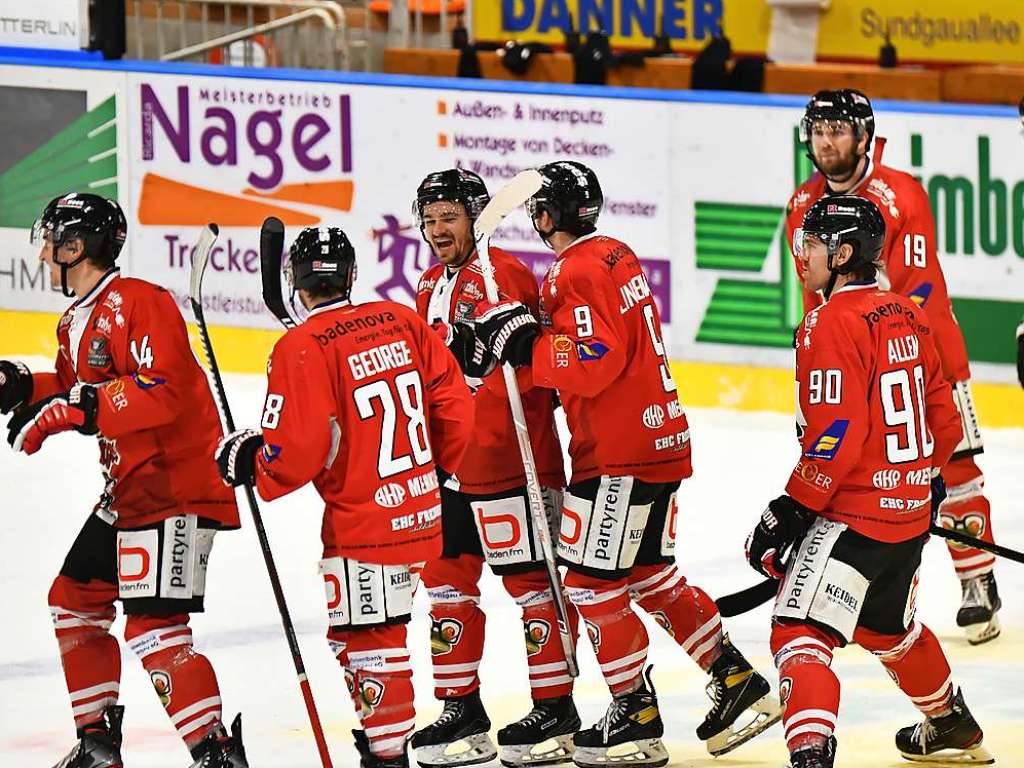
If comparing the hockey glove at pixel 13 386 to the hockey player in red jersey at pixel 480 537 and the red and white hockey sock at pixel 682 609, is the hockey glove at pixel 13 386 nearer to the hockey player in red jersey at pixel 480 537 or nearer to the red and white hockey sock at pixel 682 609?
the hockey player in red jersey at pixel 480 537

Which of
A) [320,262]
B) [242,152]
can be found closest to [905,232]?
[320,262]

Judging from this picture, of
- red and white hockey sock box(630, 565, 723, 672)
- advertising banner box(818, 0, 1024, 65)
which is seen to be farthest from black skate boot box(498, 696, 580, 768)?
advertising banner box(818, 0, 1024, 65)

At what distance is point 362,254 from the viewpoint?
9922 millimetres

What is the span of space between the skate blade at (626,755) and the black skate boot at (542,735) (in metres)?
0.11

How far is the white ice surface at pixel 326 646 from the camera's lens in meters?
5.43

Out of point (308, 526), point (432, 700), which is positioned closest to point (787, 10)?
point (308, 526)

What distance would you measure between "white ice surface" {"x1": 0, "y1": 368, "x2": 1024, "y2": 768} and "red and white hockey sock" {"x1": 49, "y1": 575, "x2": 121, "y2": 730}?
31 centimetres

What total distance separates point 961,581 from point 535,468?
1.87 m

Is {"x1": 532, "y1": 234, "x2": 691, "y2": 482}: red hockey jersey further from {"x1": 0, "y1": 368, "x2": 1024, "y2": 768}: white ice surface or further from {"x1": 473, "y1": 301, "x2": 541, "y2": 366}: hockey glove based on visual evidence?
{"x1": 0, "y1": 368, "x2": 1024, "y2": 768}: white ice surface

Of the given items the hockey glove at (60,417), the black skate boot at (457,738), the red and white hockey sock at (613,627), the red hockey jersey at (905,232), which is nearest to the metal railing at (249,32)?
the red hockey jersey at (905,232)

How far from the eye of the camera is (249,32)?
38.9 feet

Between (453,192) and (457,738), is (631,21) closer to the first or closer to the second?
(453,192)

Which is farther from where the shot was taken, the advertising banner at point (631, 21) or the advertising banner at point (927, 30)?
the advertising banner at point (631, 21)

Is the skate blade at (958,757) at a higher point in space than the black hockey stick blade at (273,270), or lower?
lower
